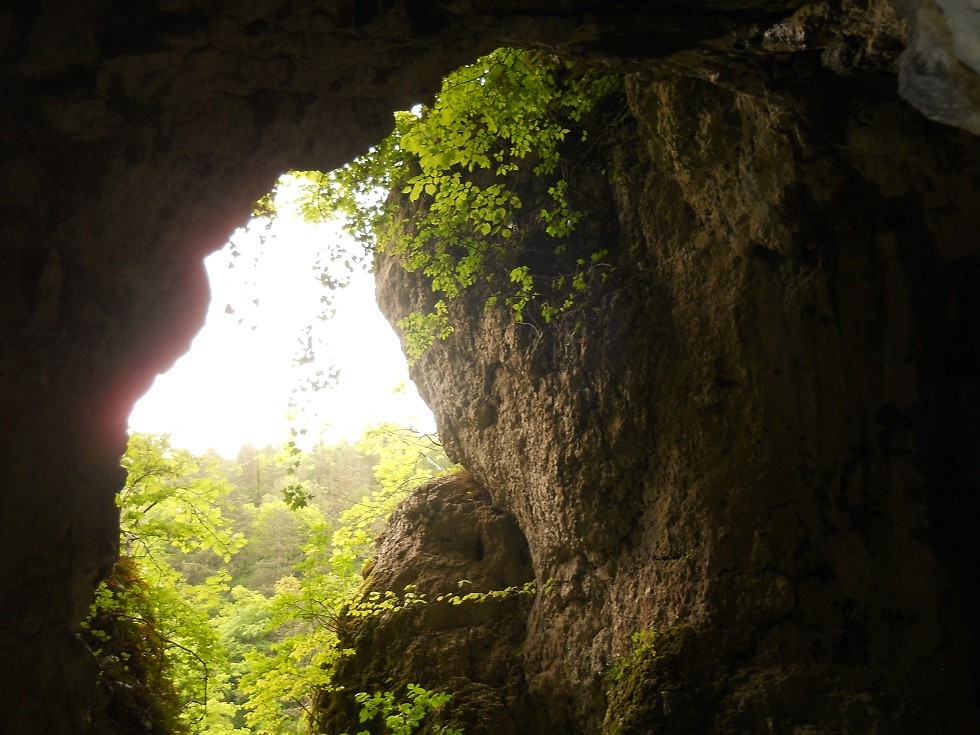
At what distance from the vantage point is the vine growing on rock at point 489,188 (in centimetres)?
588

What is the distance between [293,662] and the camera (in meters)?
7.67

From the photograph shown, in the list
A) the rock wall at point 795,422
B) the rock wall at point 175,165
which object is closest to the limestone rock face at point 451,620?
the rock wall at point 795,422

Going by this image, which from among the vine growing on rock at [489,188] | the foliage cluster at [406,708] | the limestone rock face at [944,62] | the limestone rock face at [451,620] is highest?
the vine growing on rock at [489,188]

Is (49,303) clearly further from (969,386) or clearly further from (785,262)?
(969,386)

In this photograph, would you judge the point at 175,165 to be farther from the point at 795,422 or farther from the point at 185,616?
the point at 185,616

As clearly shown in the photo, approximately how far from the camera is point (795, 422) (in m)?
5.15

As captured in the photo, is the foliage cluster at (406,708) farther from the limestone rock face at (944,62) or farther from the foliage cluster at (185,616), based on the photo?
the limestone rock face at (944,62)

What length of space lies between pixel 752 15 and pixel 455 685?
6145mm

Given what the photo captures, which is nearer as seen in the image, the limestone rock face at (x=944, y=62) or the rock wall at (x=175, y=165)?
the limestone rock face at (x=944, y=62)

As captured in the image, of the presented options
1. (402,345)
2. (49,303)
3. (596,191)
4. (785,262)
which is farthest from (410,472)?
(49,303)

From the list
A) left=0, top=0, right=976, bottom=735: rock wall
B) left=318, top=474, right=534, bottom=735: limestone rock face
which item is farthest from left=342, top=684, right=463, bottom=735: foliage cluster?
left=0, top=0, right=976, bottom=735: rock wall

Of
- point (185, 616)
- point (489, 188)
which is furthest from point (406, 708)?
point (489, 188)

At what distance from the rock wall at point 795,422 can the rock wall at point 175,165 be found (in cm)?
4

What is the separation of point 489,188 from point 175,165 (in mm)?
3261
